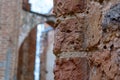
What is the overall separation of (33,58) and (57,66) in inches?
359

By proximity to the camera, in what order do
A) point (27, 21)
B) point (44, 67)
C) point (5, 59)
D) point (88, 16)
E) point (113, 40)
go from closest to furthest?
point (113, 40) < point (88, 16) < point (5, 59) < point (27, 21) < point (44, 67)

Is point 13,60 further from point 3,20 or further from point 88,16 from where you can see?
point 88,16

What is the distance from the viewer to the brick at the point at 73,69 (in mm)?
594

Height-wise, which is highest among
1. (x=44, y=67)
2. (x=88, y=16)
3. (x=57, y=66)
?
(x=88, y=16)

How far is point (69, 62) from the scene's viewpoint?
0.61 meters

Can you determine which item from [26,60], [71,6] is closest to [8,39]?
[26,60]

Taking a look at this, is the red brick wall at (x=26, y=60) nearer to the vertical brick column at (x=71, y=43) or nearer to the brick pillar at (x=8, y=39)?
the brick pillar at (x=8, y=39)

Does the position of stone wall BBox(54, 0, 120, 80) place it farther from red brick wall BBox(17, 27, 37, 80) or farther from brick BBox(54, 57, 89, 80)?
red brick wall BBox(17, 27, 37, 80)

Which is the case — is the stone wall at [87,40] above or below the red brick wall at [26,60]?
above

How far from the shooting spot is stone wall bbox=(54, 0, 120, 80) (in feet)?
1.62

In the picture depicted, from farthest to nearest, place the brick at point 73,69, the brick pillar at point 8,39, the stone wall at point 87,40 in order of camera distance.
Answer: the brick pillar at point 8,39 < the brick at point 73,69 < the stone wall at point 87,40

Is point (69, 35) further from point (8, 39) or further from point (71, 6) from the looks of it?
point (8, 39)

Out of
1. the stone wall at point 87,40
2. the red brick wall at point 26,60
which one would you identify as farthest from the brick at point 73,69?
the red brick wall at point 26,60

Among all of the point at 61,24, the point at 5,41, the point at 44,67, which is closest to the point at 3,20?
the point at 5,41
